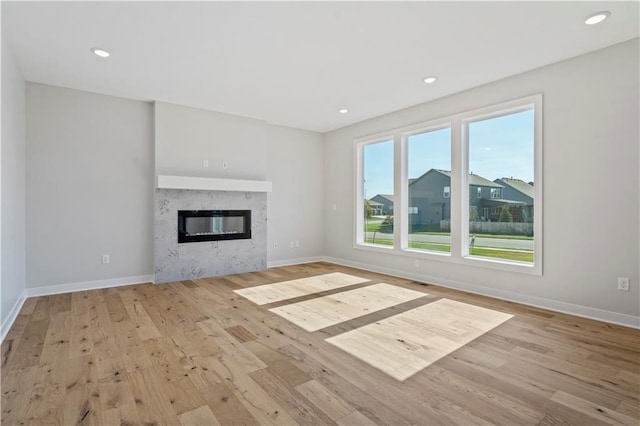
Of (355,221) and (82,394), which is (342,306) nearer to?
(82,394)

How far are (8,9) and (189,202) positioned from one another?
2957 mm

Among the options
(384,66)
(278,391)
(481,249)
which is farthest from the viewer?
(481,249)

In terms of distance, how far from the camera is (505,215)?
4.14 metres

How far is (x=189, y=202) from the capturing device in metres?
5.14

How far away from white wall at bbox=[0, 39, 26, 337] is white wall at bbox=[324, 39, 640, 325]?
5.17 metres

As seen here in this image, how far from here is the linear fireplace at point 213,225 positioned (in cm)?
511

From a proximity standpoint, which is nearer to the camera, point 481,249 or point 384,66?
point 384,66

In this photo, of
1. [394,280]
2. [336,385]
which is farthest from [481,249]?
[336,385]

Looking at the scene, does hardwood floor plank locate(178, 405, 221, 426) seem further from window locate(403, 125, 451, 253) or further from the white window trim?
the white window trim

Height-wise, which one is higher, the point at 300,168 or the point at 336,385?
the point at 300,168

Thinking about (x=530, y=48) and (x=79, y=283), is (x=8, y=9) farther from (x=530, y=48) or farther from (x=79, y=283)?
(x=530, y=48)

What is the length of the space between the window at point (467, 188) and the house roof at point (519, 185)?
0.04ft

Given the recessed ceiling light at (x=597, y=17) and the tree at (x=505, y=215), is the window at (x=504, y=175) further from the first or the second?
the recessed ceiling light at (x=597, y=17)

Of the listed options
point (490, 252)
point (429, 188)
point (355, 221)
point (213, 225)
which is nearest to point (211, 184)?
point (213, 225)
